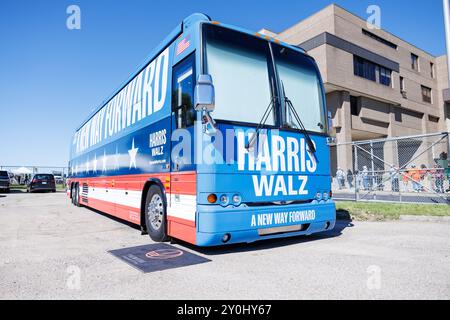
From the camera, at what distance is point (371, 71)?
2894 centimetres

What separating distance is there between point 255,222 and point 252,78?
2.10m

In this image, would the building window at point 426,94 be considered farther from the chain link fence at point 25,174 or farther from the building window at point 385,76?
the chain link fence at point 25,174

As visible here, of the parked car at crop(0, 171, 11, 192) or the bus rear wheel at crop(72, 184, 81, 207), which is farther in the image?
the parked car at crop(0, 171, 11, 192)

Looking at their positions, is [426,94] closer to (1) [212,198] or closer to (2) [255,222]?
(2) [255,222]

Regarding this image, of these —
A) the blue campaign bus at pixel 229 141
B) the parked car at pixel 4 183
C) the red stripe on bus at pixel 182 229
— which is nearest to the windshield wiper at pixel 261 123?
the blue campaign bus at pixel 229 141

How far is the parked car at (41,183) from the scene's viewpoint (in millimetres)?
25141

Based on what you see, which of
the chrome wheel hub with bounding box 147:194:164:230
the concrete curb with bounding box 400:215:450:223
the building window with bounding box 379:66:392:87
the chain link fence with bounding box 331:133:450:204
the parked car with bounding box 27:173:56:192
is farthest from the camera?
the building window with bounding box 379:66:392:87

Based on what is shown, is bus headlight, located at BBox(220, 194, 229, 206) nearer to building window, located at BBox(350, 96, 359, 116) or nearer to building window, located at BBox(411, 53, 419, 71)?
building window, located at BBox(350, 96, 359, 116)

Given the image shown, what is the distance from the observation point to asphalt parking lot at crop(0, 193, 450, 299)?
2951mm

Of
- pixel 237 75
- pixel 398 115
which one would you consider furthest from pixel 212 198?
pixel 398 115

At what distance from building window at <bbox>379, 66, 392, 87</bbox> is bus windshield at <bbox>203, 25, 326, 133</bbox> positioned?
93.2 ft

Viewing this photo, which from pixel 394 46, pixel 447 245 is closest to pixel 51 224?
pixel 447 245

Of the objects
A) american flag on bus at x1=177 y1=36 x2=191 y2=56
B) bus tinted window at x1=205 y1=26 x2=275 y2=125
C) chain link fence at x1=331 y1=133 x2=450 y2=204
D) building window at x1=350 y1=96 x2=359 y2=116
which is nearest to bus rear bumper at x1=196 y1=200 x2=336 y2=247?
bus tinted window at x1=205 y1=26 x2=275 y2=125

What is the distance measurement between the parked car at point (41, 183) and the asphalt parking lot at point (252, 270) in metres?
22.0
